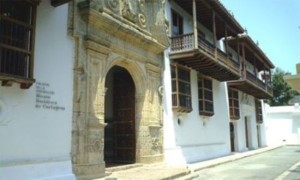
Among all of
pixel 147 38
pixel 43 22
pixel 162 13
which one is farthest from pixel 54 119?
pixel 162 13

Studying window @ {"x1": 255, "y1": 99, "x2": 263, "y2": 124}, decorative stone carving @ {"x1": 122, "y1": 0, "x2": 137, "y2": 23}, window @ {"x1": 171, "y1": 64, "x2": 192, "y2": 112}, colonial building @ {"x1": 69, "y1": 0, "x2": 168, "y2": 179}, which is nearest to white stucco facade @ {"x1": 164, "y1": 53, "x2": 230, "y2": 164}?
window @ {"x1": 171, "y1": 64, "x2": 192, "y2": 112}

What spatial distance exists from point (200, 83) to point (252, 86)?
6303 mm

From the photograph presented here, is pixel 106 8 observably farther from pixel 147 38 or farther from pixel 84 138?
pixel 84 138

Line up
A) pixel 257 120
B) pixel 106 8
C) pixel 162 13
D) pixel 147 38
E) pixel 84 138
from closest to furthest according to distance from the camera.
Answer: pixel 84 138 < pixel 106 8 < pixel 147 38 < pixel 162 13 < pixel 257 120

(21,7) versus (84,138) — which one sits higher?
(21,7)

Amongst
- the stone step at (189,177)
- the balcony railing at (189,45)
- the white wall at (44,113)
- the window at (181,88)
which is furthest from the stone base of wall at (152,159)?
the balcony railing at (189,45)

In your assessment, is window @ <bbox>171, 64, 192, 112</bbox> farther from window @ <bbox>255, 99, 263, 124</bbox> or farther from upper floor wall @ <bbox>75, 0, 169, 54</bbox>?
window @ <bbox>255, 99, 263, 124</bbox>

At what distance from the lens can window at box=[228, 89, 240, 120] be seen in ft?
65.0

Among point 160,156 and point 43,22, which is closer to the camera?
point 43,22

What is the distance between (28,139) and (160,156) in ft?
19.3

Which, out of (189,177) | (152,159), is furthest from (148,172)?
(152,159)

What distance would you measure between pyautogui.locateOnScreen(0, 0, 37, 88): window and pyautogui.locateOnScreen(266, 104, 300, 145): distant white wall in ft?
93.1

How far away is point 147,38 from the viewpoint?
38.0 feet

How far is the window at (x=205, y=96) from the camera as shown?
50.9 feet
